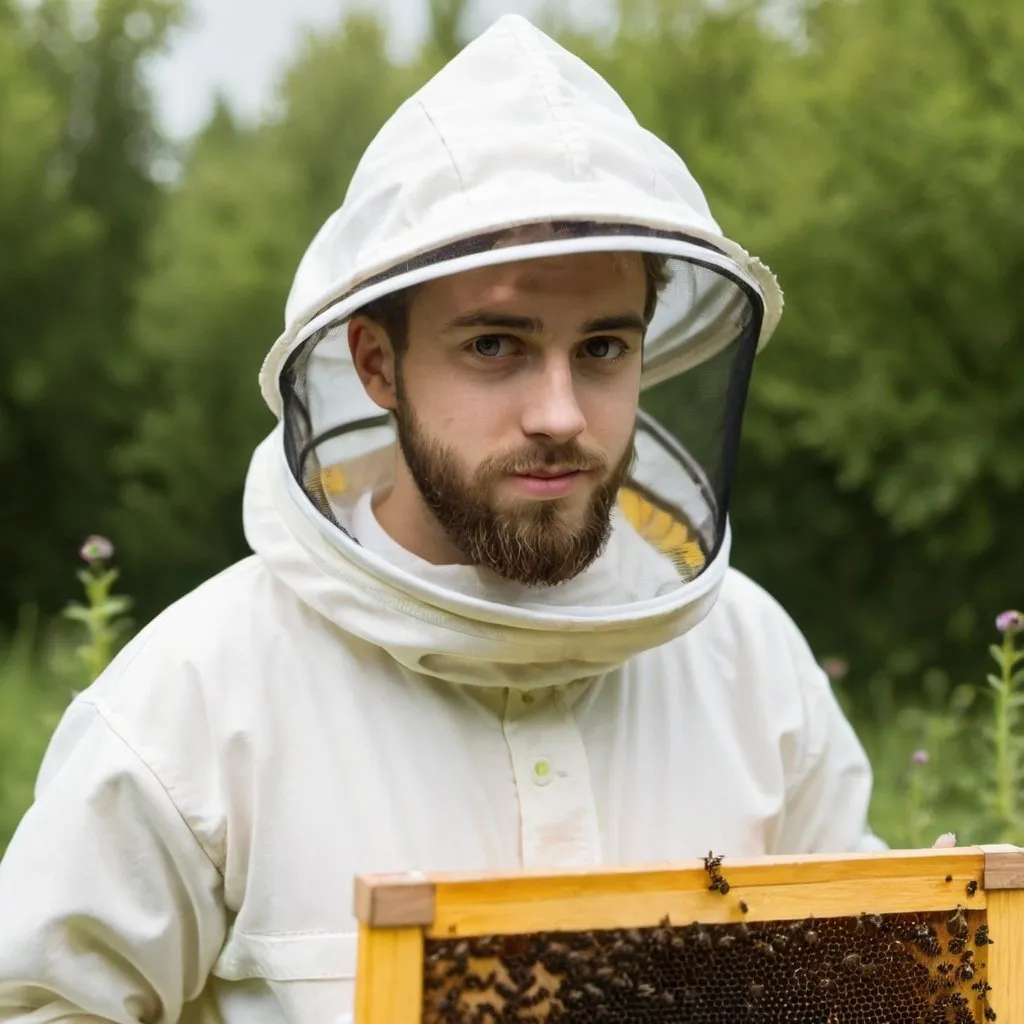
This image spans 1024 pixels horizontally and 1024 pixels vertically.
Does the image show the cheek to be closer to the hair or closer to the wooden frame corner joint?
the hair

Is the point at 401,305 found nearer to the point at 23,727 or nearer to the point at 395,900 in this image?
the point at 395,900

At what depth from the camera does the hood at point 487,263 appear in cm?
203

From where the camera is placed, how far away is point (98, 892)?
6.61 ft

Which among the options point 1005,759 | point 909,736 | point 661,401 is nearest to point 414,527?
point 661,401

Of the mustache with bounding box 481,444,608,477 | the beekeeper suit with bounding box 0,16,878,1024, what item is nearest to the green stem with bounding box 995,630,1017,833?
the beekeeper suit with bounding box 0,16,878,1024

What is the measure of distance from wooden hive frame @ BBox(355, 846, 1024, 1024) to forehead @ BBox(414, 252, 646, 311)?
0.90 meters

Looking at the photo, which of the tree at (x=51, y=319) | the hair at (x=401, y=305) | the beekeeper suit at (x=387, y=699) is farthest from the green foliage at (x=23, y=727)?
the tree at (x=51, y=319)

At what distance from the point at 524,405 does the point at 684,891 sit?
781mm

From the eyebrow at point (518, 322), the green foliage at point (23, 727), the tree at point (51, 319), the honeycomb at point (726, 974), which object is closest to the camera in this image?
the honeycomb at point (726, 974)

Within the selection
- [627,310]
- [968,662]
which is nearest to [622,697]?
[627,310]

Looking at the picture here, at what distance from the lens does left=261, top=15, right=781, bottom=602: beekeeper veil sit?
2.02 metres

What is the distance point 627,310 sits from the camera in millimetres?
2258

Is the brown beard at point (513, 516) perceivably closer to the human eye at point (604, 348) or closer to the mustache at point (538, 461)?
the mustache at point (538, 461)

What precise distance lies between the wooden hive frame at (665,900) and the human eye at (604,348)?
864 mm
